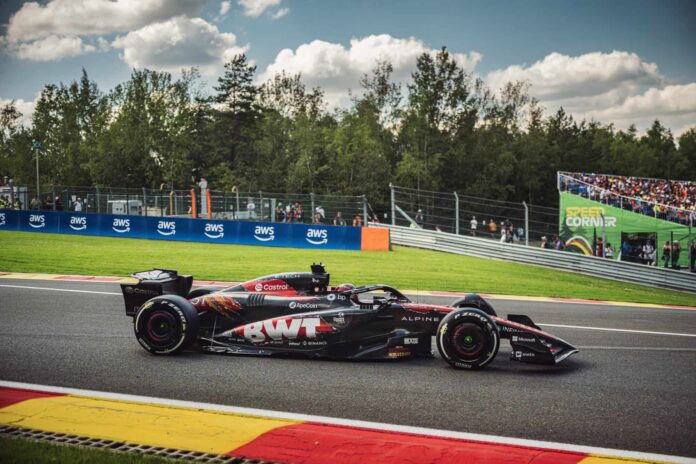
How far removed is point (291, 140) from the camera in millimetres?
53844

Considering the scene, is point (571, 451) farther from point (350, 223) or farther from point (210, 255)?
point (350, 223)

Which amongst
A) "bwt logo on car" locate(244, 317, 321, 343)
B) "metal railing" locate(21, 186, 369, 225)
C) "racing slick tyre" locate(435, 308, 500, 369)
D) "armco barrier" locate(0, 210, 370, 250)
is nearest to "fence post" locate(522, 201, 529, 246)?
"metal railing" locate(21, 186, 369, 225)

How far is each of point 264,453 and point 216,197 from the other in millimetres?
24488

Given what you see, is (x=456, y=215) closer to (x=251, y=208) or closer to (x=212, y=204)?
(x=251, y=208)

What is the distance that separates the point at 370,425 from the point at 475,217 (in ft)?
73.0

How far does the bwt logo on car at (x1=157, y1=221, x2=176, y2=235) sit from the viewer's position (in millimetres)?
27688

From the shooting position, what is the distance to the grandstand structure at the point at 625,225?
26.7 meters

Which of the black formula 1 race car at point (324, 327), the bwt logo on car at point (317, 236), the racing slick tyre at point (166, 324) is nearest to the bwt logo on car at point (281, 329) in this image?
the black formula 1 race car at point (324, 327)

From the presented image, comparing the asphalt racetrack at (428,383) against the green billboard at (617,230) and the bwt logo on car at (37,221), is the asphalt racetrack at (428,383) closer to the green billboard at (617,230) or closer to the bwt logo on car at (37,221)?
the green billboard at (617,230)

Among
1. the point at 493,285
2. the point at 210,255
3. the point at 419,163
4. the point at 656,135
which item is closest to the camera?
the point at 493,285

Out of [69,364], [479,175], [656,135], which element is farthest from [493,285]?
[656,135]

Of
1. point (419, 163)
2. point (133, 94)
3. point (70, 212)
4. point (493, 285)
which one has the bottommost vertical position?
point (493, 285)

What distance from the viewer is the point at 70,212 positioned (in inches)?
1174

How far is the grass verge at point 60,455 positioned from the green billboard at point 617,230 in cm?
2471
